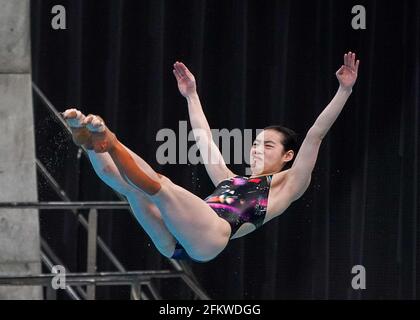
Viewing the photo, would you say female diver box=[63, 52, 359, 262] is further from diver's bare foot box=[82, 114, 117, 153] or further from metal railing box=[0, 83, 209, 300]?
metal railing box=[0, 83, 209, 300]

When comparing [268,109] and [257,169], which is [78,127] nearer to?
[257,169]

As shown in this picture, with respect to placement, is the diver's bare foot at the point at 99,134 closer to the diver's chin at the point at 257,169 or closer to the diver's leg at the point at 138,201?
the diver's leg at the point at 138,201

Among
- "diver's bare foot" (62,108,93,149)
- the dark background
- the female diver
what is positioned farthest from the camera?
the dark background

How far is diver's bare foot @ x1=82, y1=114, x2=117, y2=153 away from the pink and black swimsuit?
990mm

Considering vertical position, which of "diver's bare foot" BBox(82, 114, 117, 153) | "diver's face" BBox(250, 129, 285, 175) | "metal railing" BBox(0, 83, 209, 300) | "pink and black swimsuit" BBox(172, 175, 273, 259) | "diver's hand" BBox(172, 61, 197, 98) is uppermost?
"diver's hand" BBox(172, 61, 197, 98)

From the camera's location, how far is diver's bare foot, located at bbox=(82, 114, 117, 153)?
356 centimetres

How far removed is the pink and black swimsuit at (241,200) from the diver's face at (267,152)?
92mm

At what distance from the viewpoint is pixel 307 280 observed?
646cm

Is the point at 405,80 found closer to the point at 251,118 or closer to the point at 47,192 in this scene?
the point at 251,118

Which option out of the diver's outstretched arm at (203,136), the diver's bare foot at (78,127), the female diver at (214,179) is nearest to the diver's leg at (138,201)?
the female diver at (214,179)

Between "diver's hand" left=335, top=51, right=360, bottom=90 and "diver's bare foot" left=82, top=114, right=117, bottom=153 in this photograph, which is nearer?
"diver's bare foot" left=82, top=114, right=117, bottom=153

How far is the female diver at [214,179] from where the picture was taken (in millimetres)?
3721

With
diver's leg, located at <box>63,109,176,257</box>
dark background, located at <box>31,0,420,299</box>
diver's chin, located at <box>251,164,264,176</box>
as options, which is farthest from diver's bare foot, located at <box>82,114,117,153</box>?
dark background, located at <box>31,0,420,299</box>

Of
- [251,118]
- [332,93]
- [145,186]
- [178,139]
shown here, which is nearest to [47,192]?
[178,139]
